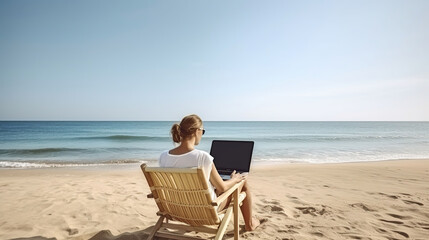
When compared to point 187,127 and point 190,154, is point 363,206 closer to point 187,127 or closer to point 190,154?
point 190,154

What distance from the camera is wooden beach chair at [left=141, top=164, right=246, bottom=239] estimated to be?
2518 millimetres

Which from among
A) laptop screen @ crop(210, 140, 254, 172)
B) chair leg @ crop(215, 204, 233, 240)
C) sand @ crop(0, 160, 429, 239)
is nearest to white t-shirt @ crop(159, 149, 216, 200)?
chair leg @ crop(215, 204, 233, 240)

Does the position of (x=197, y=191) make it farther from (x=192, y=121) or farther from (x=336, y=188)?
(x=336, y=188)

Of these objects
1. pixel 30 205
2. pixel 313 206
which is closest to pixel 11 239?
pixel 30 205

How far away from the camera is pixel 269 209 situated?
459 cm

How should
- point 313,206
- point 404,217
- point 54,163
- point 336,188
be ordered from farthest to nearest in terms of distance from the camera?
point 54,163 → point 336,188 → point 313,206 → point 404,217

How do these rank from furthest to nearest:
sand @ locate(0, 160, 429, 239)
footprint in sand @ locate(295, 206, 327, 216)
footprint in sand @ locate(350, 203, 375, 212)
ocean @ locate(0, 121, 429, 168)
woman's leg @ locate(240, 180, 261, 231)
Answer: ocean @ locate(0, 121, 429, 168) → footprint in sand @ locate(350, 203, 375, 212) → footprint in sand @ locate(295, 206, 327, 216) → sand @ locate(0, 160, 429, 239) → woman's leg @ locate(240, 180, 261, 231)

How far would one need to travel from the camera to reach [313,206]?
15.5 feet

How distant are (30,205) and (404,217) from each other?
19.8 ft

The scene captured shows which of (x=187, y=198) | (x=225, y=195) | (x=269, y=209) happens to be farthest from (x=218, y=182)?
(x=269, y=209)

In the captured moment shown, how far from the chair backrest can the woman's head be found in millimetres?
394

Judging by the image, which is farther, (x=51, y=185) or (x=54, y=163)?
(x=54, y=163)

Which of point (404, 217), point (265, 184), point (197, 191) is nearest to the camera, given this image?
point (197, 191)

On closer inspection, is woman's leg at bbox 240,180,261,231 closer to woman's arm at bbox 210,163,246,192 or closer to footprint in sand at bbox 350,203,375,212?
woman's arm at bbox 210,163,246,192
